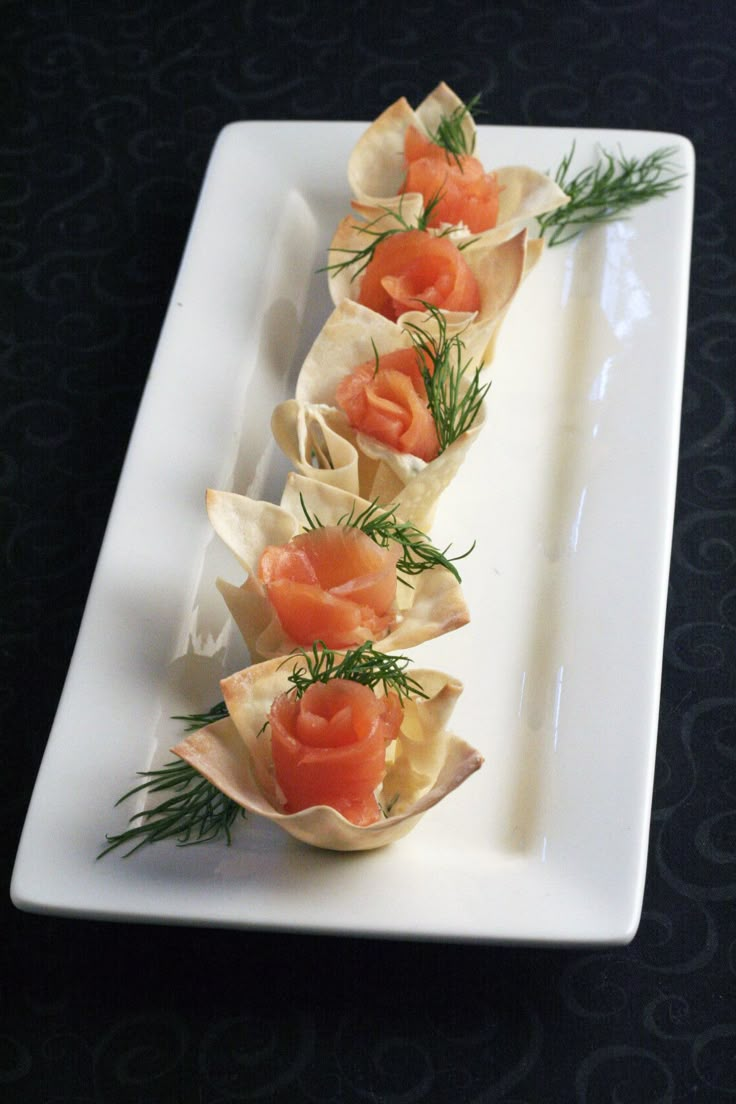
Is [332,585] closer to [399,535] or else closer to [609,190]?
[399,535]

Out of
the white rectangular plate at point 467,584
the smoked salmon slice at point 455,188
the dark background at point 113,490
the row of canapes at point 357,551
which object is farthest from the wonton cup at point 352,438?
the dark background at point 113,490

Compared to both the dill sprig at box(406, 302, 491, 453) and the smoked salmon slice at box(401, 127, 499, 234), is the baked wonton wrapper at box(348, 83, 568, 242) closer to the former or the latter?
the smoked salmon slice at box(401, 127, 499, 234)

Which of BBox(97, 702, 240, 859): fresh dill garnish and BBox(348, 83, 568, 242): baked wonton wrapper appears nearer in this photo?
BBox(97, 702, 240, 859): fresh dill garnish

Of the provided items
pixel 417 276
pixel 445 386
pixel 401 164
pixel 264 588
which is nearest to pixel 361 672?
pixel 264 588

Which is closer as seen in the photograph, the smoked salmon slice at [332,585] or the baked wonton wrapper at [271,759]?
the baked wonton wrapper at [271,759]

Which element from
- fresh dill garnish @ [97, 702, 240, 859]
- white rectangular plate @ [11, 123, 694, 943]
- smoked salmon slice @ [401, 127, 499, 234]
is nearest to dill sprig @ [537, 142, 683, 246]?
white rectangular plate @ [11, 123, 694, 943]

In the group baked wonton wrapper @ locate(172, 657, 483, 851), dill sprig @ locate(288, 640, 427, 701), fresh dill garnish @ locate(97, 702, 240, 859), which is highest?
dill sprig @ locate(288, 640, 427, 701)

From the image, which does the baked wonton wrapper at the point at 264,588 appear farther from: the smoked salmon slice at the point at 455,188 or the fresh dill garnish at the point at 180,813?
the smoked salmon slice at the point at 455,188

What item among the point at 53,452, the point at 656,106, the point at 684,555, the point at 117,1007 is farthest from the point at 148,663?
the point at 656,106
